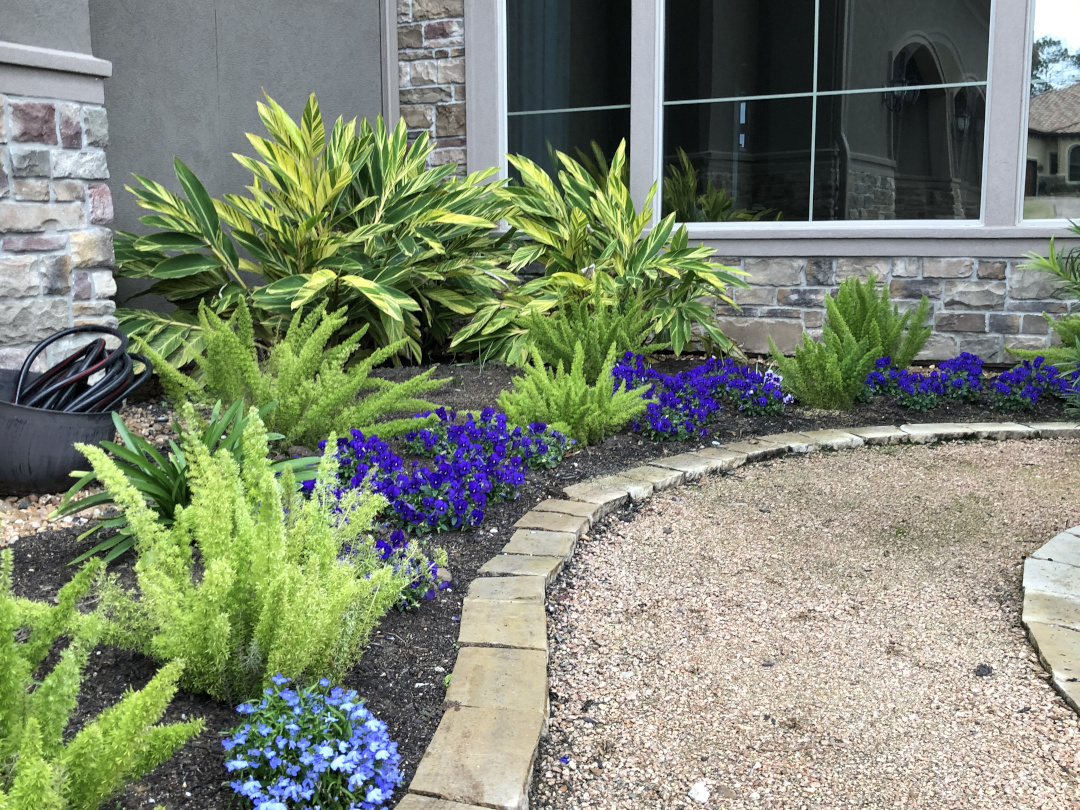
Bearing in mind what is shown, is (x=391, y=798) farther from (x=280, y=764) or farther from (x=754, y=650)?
(x=754, y=650)

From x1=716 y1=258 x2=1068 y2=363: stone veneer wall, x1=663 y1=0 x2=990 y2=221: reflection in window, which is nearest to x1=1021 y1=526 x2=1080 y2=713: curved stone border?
x1=716 y1=258 x2=1068 y2=363: stone veneer wall

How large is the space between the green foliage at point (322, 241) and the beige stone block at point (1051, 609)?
101 inches

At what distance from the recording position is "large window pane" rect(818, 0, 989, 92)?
450cm

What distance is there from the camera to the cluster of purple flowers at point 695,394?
3.32 metres

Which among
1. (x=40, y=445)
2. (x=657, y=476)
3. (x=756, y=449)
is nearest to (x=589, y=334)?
Answer: (x=756, y=449)

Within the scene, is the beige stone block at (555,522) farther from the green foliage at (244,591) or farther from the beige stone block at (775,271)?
the beige stone block at (775,271)

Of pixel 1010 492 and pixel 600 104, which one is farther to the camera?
pixel 600 104

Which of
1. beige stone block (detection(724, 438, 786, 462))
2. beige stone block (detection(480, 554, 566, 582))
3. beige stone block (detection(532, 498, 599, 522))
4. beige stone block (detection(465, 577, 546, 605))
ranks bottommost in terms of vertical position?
beige stone block (detection(465, 577, 546, 605))

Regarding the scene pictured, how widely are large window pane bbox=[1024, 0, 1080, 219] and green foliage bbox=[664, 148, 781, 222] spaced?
1396 millimetres

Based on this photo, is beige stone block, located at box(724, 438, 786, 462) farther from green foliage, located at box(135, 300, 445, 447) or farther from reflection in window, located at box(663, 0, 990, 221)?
reflection in window, located at box(663, 0, 990, 221)

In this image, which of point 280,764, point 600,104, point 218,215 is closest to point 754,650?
point 280,764

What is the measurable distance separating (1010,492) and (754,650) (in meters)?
1.43

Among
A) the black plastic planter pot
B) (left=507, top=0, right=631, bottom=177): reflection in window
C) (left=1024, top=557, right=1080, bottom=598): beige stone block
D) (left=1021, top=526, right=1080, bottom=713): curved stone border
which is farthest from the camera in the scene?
(left=507, top=0, right=631, bottom=177): reflection in window

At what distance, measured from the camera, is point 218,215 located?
13.7ft
